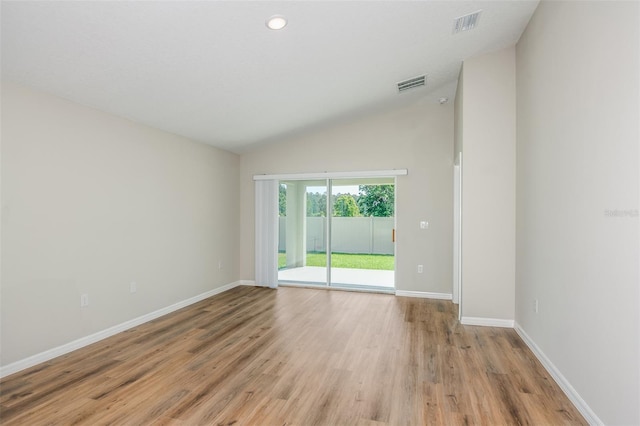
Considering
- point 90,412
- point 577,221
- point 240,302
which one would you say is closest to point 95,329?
point 90,412

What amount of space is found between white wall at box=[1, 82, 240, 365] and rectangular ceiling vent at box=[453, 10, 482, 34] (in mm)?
3608

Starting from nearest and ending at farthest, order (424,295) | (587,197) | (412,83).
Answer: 1. (587,197)
2. (412,83)
3. (424,295)

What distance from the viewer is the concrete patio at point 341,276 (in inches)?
224

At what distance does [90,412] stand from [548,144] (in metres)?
3.97

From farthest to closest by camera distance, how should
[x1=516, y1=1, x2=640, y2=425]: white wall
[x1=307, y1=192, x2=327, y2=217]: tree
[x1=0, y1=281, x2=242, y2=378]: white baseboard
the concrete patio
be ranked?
[x1=307, y1=192, x2=327, y2=217]: tree, the concrete patio, [x1=0, y1=281, x2=242, y2=378]: white baseboard, [x1=516, y1=1, x2=640, y2=425]: white wall

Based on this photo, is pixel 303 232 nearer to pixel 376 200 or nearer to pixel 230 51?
pixel 376 200

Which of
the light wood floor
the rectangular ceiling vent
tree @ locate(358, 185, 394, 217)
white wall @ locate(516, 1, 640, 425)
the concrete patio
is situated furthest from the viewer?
the concrete patio

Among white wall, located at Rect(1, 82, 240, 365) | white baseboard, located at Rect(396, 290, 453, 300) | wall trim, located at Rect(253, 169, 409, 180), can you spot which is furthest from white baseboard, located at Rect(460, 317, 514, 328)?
white wall, located at Rect(1, 82, 240, 365)

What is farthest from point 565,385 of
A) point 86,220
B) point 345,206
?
point 86,220

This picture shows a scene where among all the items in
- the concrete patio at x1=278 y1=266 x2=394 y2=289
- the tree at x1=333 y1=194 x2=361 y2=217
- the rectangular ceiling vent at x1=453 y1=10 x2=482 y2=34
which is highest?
the rectangular ceiling vent at x1=453 y1=10 x2=482 y2=34

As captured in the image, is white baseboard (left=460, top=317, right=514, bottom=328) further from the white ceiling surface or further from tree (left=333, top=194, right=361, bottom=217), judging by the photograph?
the white ceiling surface

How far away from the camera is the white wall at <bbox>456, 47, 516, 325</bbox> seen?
3816 mm

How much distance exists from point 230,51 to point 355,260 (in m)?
3.99

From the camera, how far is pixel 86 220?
10.9ft
